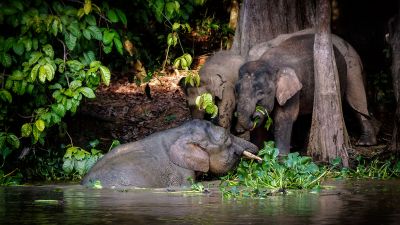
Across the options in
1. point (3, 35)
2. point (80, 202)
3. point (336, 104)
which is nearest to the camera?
point (80, 202)

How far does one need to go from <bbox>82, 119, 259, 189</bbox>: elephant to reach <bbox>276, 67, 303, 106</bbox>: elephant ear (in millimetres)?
2398

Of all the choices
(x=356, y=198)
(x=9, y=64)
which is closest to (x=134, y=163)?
(x=9, y=64)

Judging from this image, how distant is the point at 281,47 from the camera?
51.6 ft

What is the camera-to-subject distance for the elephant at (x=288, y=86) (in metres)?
14.8

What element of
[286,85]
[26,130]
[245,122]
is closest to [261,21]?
[286,85]

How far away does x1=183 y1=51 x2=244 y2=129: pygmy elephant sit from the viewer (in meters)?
15.0

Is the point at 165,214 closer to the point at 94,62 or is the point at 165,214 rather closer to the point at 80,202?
the point at 80,202

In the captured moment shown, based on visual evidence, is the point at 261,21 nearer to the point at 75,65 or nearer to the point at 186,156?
the point at 75,65

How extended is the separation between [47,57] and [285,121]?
13.6ft

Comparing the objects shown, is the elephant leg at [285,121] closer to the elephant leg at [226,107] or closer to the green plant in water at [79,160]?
the elephant leg at [226,107]

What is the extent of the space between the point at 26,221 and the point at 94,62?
185 inches

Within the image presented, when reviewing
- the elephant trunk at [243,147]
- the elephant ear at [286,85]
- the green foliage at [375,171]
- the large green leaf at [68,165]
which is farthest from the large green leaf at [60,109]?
the elephant ear at [286,85]

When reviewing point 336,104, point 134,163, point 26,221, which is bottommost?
point 26,221

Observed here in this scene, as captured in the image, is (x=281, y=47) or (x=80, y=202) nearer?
(x=80, y=202)
